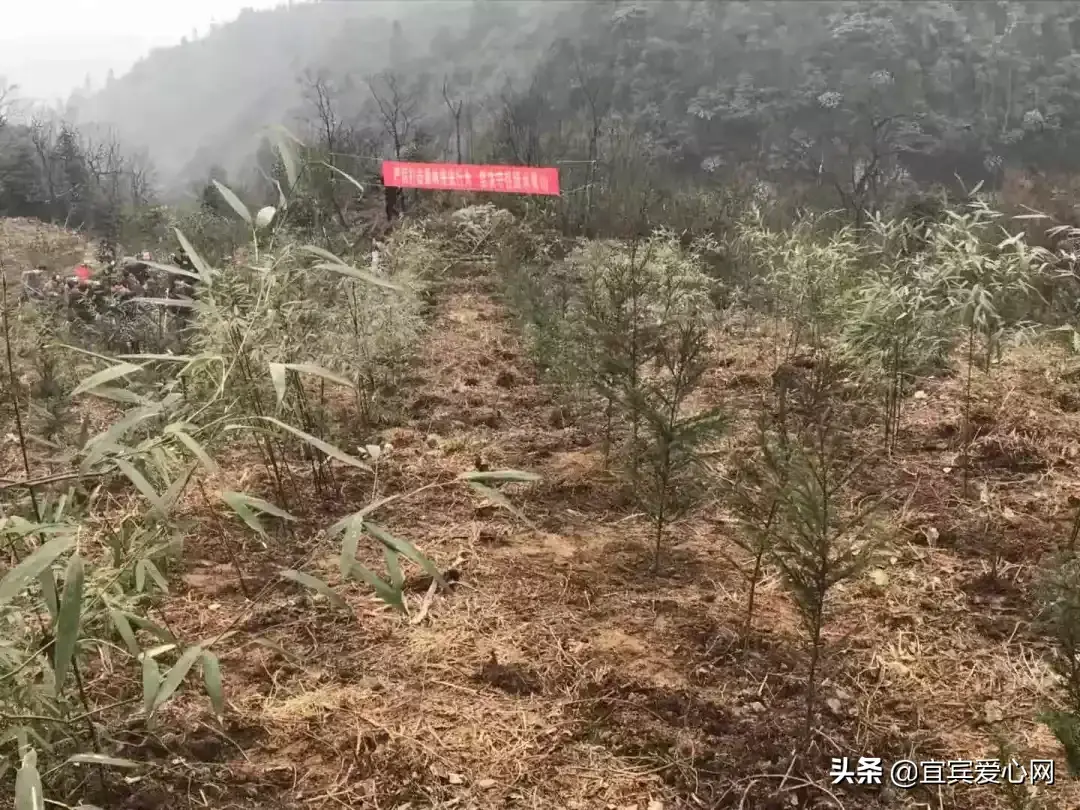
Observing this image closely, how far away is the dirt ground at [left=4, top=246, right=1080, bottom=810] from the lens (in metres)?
1.15

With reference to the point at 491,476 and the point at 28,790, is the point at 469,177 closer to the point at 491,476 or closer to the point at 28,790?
the point at 491,476

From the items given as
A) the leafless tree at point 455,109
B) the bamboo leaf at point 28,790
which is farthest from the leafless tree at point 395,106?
the bamboo leaf at point 28,790

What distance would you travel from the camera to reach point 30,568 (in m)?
0.69

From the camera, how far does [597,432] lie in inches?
93.0

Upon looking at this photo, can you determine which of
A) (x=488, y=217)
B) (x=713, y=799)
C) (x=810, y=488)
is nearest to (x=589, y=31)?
(x=488, y=217)

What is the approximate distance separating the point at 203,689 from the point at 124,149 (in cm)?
347

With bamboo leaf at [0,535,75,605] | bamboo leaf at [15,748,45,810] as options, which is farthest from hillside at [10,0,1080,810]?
bamboo leaf at [15,748,45,810]

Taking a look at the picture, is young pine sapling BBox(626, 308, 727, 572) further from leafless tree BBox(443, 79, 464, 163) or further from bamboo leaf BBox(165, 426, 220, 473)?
leafless tree BBox(443, 79, 464, 163)

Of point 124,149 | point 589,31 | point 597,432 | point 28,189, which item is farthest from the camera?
point 589,31

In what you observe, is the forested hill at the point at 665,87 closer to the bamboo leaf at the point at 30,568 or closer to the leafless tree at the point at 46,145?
the leafless tree at the point at 46,145

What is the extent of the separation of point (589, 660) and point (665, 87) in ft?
12.0

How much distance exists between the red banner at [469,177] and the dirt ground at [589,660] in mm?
2036

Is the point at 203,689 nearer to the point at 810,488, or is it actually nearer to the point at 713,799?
Result: the point at 713,799

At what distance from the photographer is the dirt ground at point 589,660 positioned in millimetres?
1148
